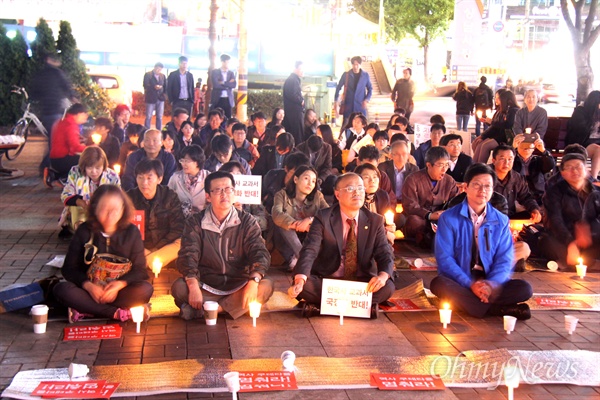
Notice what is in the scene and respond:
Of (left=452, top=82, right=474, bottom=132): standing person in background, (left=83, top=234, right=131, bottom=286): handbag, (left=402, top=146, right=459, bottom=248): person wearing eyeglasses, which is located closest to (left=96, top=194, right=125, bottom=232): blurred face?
(left=83, top=234, right=131, bottom=286): handbag

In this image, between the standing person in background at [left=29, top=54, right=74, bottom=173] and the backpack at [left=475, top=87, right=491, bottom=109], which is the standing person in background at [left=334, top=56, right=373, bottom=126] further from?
the standing person in background at [left=29, top=54, right=74, bottom=173]

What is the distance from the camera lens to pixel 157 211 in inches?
309

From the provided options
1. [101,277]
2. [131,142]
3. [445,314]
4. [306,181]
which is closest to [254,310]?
[101,277]

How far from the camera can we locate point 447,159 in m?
9.09

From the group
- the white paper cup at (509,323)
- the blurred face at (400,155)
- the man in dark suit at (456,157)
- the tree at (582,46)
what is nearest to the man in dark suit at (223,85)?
the man in dark suit at (456,157)

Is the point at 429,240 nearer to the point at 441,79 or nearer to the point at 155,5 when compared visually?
the point at 155,5

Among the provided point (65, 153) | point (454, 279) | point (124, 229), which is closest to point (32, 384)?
point (124, 229)

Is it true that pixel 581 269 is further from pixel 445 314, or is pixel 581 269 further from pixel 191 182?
pixel 191 182

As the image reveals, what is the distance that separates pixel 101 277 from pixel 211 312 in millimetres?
878

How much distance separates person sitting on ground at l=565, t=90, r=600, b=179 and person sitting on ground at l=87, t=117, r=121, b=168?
739 cm

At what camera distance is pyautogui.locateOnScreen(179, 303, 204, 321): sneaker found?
6.21 metres

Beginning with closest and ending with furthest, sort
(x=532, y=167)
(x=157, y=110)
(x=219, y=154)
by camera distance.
A: (x=219, y=154) < (x=532, y=167) < (x=157, y=110)

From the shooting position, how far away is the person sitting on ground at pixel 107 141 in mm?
11500

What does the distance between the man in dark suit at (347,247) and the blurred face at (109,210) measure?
1.44 metres
